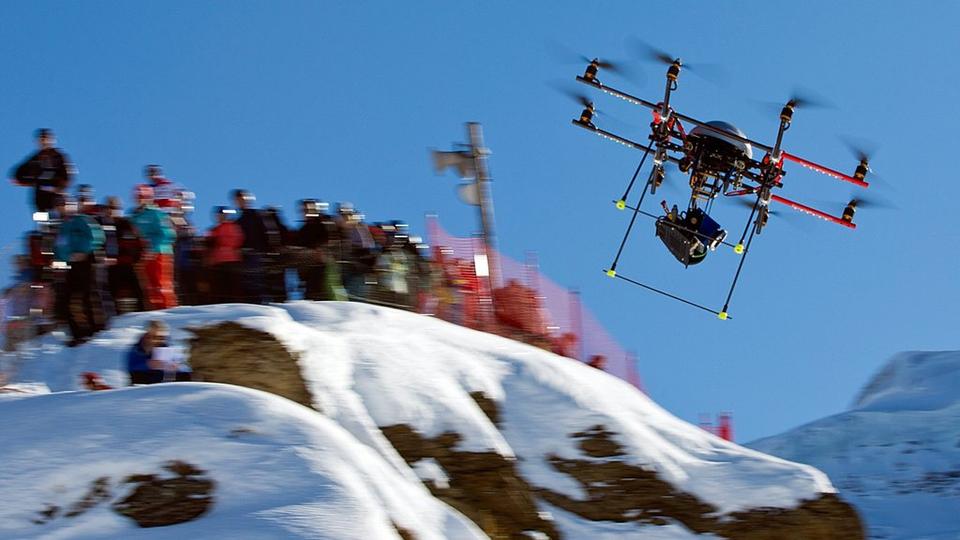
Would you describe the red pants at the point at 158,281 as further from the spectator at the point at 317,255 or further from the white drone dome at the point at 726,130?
the white drone dome at the point at 726,130

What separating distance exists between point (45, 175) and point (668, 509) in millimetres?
6606

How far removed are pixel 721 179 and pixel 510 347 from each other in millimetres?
5425

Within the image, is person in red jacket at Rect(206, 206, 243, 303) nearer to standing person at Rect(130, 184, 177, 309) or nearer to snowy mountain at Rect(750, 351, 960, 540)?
standing person at Rect(130, 184, 177, 309)

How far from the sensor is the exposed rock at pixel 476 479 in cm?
1372

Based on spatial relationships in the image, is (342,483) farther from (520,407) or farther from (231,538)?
(520,407)

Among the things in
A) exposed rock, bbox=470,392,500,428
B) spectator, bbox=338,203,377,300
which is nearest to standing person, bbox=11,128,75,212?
spectator, bbox=338,203,377,300

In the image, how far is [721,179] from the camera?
2083 centimetres

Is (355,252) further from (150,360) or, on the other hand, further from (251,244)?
(150,360)

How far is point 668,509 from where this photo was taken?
1523 centimetres

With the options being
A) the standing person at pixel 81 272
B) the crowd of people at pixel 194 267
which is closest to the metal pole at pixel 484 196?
the crowd of people at pixel 194 267

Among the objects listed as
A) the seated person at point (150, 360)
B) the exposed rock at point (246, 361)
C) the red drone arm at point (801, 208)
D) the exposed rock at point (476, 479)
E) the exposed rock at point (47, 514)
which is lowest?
the exposed rock at point (47, 514)

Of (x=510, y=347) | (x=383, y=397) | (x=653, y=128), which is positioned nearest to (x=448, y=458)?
(x=383, y=397)

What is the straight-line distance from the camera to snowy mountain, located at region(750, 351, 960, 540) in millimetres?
22953

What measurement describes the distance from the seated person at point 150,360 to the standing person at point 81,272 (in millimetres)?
1553
